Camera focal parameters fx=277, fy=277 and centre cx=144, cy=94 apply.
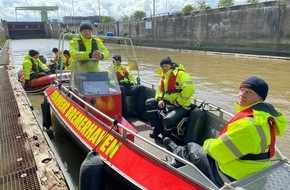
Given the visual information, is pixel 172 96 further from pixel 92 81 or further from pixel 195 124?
pixel 92 81

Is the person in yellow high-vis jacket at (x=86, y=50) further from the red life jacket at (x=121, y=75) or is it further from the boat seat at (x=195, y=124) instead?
the boat seat at (x=195, y=124)

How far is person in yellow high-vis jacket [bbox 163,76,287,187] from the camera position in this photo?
2090 mm

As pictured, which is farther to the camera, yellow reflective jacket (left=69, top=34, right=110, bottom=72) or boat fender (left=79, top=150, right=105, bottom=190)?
yellow reflective jacket (left=69, top=34, right=110, bottom=72)

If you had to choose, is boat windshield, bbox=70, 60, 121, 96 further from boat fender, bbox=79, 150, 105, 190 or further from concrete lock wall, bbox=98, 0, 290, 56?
concrete lock wall, bbox=98, 0, 290, 56

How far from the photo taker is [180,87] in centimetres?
430

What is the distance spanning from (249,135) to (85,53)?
→ 11.7 ft

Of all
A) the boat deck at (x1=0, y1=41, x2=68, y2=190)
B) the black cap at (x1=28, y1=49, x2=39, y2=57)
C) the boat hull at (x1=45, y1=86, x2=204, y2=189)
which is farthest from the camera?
the black cap at (x1=28, y1=49, x2=39, y2=57)

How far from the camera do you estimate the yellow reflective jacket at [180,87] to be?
166 inches

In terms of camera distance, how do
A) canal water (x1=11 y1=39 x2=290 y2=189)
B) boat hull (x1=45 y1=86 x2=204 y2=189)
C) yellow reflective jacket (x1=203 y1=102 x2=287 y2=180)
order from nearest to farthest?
yellow reflective jacket (x1=203 y1=102 x2=287 y2=180) → boat hull (x1=45 y1=86 x2=204 y2=189) → canal water (x1=11 y1=39 x2=290 y2=189)


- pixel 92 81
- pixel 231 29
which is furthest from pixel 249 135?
pixel 231 29

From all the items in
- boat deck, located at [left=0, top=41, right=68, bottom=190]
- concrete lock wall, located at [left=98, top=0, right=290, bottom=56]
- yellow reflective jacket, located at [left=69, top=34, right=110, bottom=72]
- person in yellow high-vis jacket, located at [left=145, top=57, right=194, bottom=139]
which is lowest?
boat deck, located at [left=0, top=41, right=68, bottom=190]

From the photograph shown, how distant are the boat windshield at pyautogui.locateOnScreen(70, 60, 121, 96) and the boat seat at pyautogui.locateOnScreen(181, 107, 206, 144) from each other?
1570 millimetres

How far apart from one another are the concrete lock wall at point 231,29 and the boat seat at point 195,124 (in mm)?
8122

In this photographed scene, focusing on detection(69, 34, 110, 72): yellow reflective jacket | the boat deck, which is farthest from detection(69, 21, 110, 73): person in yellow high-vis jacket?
the boat deck
